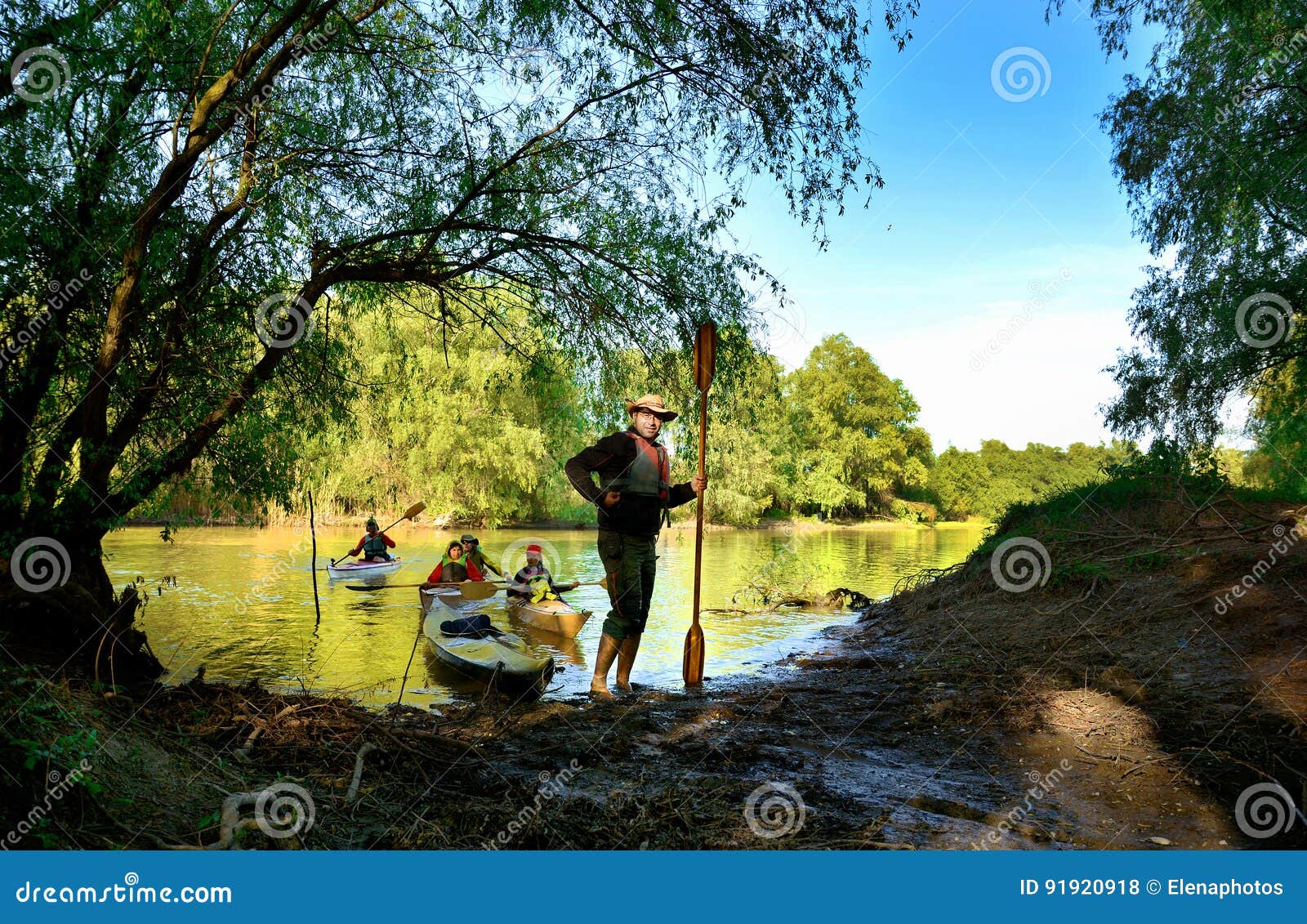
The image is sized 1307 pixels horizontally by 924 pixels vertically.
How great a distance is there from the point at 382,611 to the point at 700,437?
8914 millimetres

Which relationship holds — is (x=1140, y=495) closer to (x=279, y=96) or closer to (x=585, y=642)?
(x=585, y=642)

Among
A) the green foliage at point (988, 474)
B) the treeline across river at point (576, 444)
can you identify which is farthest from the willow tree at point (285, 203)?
Answer: the green foliage at point (988, 474)

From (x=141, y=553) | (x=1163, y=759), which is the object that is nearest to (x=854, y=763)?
(x=1163, y=759)

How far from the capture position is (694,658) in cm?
738

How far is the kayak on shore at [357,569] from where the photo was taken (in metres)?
16.4

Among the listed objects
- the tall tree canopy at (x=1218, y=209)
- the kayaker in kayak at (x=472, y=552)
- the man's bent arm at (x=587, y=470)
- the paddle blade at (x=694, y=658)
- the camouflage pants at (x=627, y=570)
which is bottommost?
the paddle blade at (x=694, y=658)

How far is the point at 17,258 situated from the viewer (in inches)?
210

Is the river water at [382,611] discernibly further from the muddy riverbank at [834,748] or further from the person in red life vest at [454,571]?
the muddy riverbank at [834,748]

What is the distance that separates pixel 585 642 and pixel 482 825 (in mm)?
7905

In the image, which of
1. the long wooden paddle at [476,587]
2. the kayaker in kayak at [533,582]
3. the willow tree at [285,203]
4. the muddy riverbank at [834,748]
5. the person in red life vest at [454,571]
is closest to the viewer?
the muddy riverbank at [834,748]

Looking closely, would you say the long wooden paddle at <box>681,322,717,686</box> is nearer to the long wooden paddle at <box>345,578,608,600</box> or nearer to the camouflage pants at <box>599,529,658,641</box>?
the camouflage pants at <box>599,529,658,641</box>

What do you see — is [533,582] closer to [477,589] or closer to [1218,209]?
[477,589]

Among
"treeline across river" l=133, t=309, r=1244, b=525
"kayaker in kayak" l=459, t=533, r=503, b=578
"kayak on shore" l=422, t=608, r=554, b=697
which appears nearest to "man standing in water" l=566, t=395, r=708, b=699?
"kayak on shore" l=422, t=608, r=554, b=697

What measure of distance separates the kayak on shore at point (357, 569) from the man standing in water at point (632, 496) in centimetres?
1111
